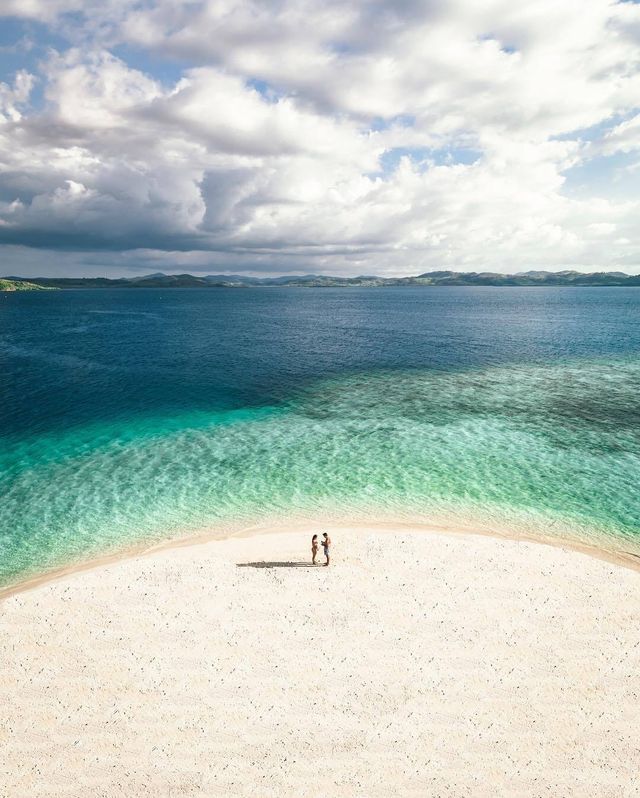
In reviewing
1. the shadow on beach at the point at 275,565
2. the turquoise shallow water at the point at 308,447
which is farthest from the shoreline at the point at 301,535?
the shadow on beach at the point at 275,565

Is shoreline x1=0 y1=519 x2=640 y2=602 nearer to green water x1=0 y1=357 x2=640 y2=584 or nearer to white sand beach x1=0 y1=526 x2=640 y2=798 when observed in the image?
green water x1=0 y1=357 x2=640 y2=584

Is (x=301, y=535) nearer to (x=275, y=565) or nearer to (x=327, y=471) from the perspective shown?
(x=275, y=565)

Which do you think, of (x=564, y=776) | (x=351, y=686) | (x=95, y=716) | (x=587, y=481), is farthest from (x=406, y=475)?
(x=95, y=716)

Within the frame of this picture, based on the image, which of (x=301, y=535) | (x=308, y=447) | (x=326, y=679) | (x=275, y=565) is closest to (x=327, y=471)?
(x=308, y=447)

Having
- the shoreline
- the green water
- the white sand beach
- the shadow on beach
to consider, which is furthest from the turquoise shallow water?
the white sand beach

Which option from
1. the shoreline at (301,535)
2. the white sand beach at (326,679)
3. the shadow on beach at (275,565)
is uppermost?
the white sand beach at (326,679)

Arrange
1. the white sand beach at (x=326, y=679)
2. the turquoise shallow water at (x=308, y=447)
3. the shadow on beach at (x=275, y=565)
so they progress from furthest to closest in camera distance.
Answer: the turquoise shallow water at (x=308, y=447) < the shadow on beach at (x=275, y=565) < the white sand beach at (x=326, y=679)

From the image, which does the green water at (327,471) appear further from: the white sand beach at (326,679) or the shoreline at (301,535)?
the white sand beach at (326,679)
